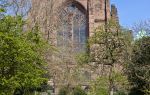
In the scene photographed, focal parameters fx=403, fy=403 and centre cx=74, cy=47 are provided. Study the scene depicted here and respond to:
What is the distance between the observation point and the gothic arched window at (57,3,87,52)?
46.1 metres

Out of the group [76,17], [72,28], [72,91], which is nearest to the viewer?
[72,91]

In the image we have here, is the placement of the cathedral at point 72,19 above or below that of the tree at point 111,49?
above

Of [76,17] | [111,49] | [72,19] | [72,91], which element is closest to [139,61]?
[111,49]

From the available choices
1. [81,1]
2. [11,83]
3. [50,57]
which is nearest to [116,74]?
[50,57]

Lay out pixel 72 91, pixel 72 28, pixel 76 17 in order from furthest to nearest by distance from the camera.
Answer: pixel 76 17 → pixel 72 28 → pixel 72 91

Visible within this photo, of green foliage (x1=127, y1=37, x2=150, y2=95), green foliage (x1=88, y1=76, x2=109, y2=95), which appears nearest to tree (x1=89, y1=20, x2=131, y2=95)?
green foliage (x1=88, y1=76, x2=109, y2=95)

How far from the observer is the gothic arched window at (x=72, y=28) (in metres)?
46.1

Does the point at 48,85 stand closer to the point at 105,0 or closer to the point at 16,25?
the point at 105,0

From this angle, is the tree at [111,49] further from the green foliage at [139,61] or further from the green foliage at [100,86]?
the green foliage at [139,61]

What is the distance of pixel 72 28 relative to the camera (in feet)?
161

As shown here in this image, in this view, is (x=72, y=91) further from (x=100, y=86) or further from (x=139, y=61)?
(x=139, y=61)

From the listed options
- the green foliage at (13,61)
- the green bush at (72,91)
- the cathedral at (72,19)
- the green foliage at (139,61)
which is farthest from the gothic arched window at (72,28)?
the green foliage at (13,61)

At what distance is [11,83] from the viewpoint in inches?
806

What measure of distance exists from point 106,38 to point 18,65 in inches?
456
